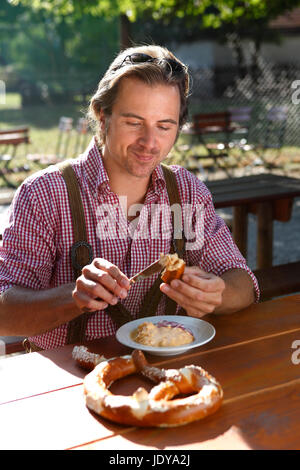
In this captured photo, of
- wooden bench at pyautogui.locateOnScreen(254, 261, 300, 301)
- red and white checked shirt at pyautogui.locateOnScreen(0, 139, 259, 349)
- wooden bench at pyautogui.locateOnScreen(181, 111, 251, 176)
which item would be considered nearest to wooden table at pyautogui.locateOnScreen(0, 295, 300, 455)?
red and white checked shirt at pyautogui.locateOnScreen(0, 139, 259, 349)

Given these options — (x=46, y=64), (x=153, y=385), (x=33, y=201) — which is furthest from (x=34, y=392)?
(x=46, y=64)

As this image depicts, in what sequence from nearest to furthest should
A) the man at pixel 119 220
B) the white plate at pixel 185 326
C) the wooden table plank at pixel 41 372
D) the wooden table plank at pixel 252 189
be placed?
1. the wooden table plank at pixel 41 372
2. the white plate at pixel 185 326
3. the man at pixel 119 220
4. the wooden table plank at pixel 252 189

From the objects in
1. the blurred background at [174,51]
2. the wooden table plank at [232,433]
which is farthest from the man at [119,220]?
the blurred background at [174,51]

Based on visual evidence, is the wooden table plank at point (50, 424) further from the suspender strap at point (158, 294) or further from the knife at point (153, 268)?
the suspender strap at point (158, 294)

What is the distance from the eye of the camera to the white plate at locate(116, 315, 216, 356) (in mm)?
1679

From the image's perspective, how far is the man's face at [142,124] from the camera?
6.77 feet

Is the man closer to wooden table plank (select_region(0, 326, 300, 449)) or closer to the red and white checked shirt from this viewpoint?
the red and white checked shirt

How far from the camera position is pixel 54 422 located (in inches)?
55.3

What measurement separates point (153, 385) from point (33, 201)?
81 centimetres

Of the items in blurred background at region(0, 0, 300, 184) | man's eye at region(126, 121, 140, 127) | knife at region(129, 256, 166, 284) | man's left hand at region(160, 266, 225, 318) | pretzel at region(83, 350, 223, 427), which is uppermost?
blurred background at region(0, 0, 300, 184)

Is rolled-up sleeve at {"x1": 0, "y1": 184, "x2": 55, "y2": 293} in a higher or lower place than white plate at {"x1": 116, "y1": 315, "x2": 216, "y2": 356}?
higher

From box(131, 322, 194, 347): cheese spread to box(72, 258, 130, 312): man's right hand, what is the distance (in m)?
0.14

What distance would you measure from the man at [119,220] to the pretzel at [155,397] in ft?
1.10

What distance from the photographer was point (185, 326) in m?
1.87
